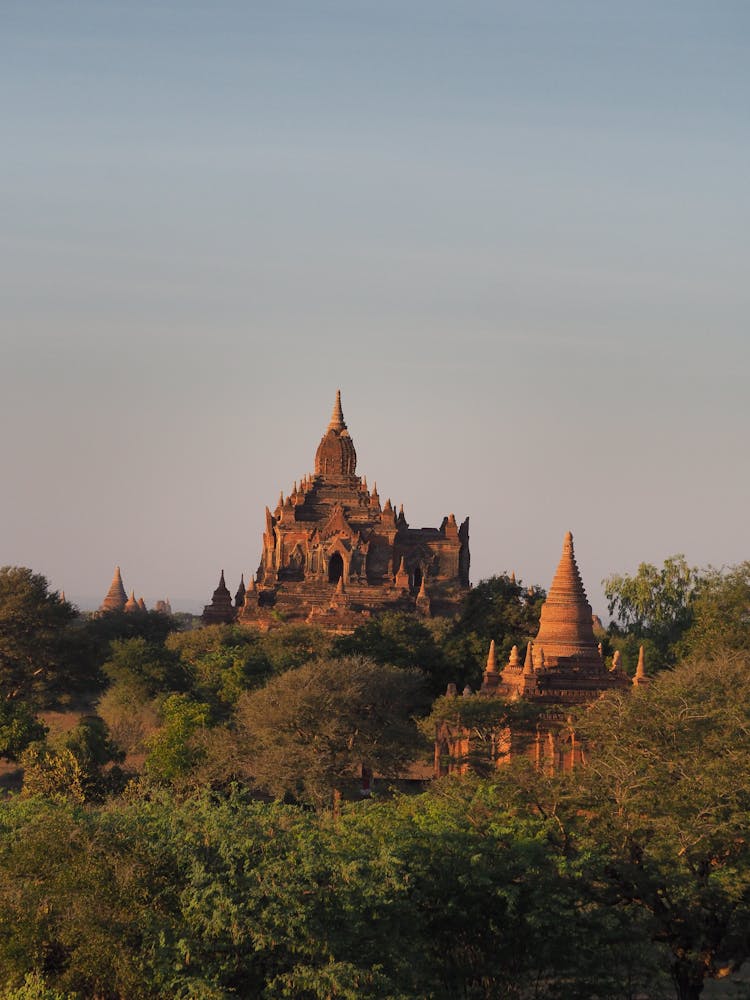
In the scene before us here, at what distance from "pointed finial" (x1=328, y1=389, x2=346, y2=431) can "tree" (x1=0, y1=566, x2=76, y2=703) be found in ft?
118

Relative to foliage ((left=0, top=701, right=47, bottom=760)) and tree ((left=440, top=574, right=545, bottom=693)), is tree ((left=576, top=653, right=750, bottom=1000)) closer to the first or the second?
foliage ((left=0, top=701, right=47, bottom=760))

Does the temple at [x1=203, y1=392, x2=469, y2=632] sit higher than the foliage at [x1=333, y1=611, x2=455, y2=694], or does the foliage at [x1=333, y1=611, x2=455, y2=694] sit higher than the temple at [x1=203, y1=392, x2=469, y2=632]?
the temple at [x1=203, y1=392, x2=469, y2=632]

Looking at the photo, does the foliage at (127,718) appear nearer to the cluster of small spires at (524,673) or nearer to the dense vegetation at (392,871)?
the dense vegetation at (392,871)

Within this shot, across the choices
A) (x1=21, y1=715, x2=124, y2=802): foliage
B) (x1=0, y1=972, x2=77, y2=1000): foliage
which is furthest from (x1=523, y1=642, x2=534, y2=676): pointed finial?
(x1=0, y1=972, x2=77, y2=1000): foliage

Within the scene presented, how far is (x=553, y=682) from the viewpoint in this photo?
183 ft

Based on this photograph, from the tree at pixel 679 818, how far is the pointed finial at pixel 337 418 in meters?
68.1

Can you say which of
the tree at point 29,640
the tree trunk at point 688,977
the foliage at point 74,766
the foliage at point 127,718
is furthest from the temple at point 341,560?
the tree trunk at point 688,977

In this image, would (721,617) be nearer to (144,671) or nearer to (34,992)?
(144,671)

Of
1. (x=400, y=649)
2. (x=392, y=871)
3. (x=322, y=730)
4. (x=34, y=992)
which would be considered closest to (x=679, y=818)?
(x=392, y=871)

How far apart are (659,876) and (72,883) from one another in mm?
10649

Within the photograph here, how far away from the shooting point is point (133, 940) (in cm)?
2972

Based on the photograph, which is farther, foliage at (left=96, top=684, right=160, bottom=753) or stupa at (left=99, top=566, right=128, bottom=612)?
stupa at (left=99, top=566, right=128, bottom=612)

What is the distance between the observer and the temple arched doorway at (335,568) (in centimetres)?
9969

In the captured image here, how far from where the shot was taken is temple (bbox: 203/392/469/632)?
94.1 meters
